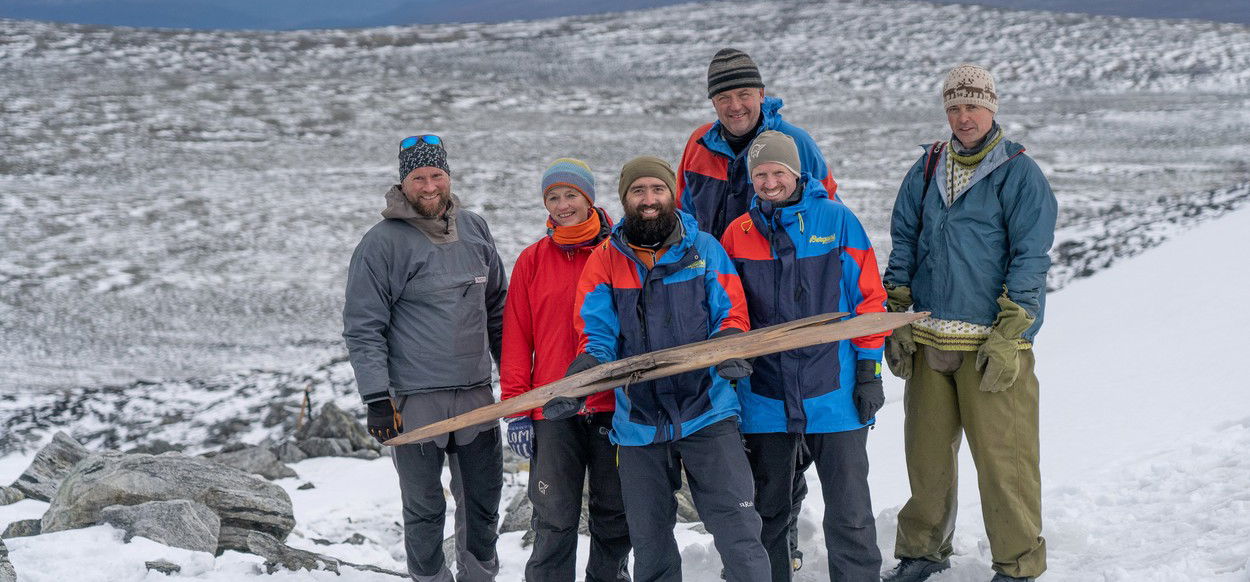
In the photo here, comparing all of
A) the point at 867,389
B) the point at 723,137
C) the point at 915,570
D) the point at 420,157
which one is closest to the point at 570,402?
the point at 867,389

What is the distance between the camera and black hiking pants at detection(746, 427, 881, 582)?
11.5 feet

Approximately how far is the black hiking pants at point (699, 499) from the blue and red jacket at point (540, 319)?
55cm

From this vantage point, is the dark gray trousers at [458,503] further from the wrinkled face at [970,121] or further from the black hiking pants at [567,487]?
the wrinkled face at [970,121]

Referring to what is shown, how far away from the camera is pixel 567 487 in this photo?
3.75 meters

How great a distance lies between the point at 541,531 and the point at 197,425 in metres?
6.29

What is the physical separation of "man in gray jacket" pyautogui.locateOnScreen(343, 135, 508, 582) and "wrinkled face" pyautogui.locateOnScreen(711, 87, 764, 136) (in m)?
1.21

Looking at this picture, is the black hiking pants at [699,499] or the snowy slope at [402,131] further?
the snowy slope at [402,131]

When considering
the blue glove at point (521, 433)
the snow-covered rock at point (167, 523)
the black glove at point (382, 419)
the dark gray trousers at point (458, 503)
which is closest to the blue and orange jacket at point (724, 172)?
the blue glove at point (521, 433)

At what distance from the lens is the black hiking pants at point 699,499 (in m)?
3.38

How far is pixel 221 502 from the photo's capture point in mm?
5438

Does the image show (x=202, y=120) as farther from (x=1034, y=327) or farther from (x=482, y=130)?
(x=1034, y=327)

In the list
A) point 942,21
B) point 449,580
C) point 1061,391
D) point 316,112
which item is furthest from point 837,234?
point 942,21

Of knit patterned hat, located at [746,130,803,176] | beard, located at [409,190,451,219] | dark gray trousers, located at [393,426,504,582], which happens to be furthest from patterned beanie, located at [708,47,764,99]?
dark gray trousers, located at [393,426,504,582]

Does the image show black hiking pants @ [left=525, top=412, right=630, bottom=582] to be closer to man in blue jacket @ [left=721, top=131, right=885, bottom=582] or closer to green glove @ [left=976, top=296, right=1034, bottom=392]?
man in blue jacket @ [left=721, top=131, right=885, bottom=582]
